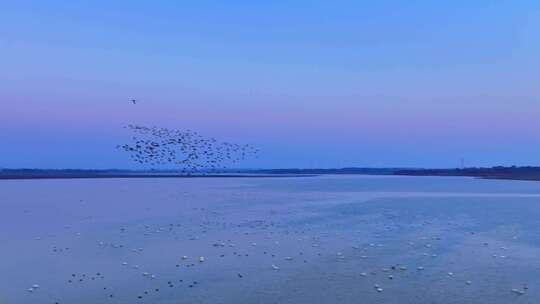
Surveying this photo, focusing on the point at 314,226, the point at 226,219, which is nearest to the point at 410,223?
the point at 314,226

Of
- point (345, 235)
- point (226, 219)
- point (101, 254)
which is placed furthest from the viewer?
point (226, 219)

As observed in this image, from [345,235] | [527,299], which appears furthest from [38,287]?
[345,235]

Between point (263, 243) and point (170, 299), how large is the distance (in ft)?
23.7

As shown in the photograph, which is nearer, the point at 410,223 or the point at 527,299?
the point at 527,299

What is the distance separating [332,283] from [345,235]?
25.7 ft

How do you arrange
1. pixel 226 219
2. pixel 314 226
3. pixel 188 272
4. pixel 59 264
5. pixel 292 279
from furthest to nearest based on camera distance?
1. pixel 226 219
2. pixel 314 226
3. pixel 59 264
4. pixel 188 272
5. pixel 292 279

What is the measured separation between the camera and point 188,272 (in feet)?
40.4

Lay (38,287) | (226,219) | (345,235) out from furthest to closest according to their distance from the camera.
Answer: (226,219) < (345,235) < (38,287)

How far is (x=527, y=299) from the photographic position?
995cm

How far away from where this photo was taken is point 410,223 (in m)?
23.0

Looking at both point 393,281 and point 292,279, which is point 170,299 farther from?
point 393,281

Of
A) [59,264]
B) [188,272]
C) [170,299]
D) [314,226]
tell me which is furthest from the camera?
[314,226]

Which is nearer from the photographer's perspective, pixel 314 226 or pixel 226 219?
pixel 314 226

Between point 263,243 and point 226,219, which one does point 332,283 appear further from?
point 226,219
